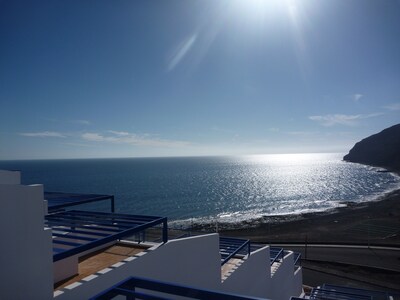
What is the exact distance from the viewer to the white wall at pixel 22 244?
16.5 feet

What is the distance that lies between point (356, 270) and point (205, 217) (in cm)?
3567

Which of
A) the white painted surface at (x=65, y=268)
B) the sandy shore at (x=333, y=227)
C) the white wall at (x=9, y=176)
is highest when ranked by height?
the white wall at (x=9, y=176)

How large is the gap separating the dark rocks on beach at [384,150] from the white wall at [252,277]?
161034mm

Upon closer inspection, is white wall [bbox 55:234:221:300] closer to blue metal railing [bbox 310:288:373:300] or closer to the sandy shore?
blue metal railing [bbox 310:288:373:300]

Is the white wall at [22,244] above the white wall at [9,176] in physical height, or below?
below

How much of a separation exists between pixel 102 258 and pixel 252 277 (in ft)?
22.7

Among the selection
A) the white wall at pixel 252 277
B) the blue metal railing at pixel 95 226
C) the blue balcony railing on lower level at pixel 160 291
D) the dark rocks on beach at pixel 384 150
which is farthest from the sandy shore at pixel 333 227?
the dark rocks on beach at pixel 384 150

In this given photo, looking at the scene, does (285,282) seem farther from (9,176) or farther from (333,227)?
(333,227)

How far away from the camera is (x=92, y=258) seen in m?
8.73

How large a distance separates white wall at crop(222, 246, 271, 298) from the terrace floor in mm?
4004

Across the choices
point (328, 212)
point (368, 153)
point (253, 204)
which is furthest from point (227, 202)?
point (368, 153)

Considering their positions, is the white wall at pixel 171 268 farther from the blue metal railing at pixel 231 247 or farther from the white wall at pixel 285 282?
the white wall at pixel 285 282

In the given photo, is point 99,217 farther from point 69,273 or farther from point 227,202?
point 227,202

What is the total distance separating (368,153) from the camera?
7584 inches
